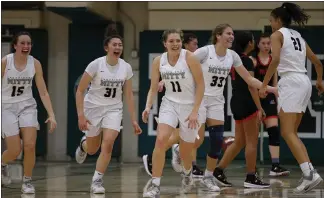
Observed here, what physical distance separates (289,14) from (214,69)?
3.69 feet

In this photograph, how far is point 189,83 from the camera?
857cm

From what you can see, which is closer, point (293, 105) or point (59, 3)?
point (293, 105)

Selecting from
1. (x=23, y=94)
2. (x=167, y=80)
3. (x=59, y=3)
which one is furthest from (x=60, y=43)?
(x=167, y=80)

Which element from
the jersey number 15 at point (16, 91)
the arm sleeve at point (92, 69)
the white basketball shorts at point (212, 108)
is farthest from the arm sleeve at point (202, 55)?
the jersey number 15 at point (16, 91)

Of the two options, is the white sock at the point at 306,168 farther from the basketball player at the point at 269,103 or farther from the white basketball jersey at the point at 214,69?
the basketball player at the point at 269,103

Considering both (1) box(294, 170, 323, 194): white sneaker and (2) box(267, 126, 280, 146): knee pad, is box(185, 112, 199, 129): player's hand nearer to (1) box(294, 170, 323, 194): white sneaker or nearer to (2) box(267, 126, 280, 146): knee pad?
(1) box(294, 170, 323, 194): white sneaker

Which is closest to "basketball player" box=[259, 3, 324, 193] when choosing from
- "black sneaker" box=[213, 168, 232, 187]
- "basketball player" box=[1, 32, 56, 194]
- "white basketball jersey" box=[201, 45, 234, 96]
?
"white basketball jersey" box=[201, 45, 234, 96]

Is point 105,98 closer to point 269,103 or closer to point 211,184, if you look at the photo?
point 211,184

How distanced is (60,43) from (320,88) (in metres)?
7.34

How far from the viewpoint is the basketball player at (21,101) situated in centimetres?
916

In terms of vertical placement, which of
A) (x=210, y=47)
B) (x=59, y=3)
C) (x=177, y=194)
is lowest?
(x=177, y=194)

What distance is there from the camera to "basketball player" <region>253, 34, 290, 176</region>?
11.3 metres

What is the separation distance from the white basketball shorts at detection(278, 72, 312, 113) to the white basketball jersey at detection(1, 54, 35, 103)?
301cm

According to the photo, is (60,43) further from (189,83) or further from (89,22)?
(189,83)
